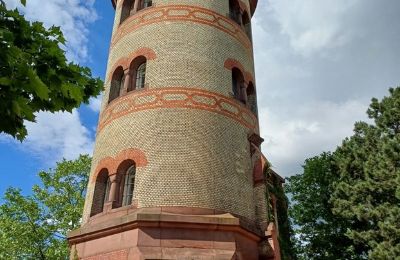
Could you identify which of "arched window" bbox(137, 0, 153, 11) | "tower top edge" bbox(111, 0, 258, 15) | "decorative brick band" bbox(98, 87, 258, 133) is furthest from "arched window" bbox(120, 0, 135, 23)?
"decorative brick band" bbox(98, 87, 258, 133)

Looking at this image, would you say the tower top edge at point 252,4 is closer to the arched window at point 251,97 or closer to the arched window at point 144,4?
the arched window at point 144,4

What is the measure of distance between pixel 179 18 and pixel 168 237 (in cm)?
704

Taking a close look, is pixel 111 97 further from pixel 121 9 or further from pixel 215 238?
pixel 215 238

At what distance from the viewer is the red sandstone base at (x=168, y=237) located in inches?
352

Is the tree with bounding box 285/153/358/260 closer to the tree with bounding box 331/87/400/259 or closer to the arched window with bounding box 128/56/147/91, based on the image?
the tree with bounding box 331/87/400/259

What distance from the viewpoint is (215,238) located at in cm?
933

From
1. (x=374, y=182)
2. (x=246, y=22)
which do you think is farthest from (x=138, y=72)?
(x=374, y=182)

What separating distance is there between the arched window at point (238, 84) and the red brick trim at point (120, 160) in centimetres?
407

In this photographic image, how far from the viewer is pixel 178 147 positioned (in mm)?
10484

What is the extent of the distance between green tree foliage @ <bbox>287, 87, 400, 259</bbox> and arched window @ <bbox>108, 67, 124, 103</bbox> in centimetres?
992

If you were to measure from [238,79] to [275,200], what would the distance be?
415 centimetres

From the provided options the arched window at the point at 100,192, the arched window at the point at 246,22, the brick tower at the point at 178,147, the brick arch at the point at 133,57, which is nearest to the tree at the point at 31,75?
the brick tower at the point at 178,147

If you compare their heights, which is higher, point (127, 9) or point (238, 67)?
point (127, 9)

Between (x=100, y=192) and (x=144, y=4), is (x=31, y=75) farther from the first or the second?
(x=144, y=4)
